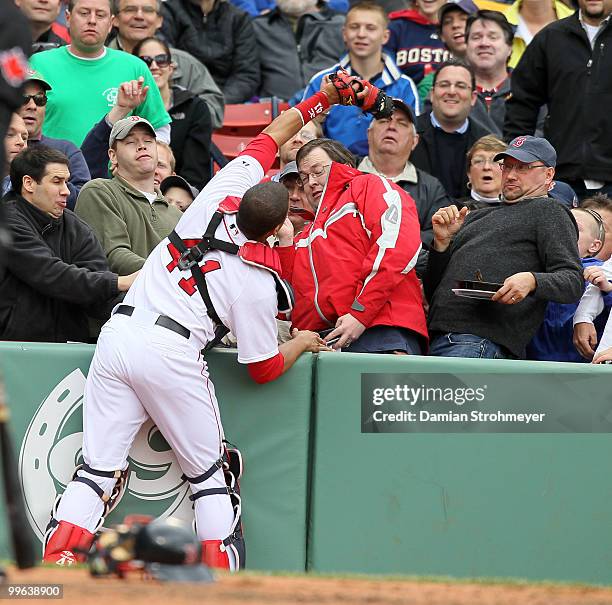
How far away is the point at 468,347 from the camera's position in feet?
23.3

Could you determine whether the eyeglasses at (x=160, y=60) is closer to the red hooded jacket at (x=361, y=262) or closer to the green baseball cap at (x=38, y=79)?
the green baseball cap at (x=38, y=79)

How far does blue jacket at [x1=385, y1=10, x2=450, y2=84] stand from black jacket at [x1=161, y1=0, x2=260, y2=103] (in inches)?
58.8

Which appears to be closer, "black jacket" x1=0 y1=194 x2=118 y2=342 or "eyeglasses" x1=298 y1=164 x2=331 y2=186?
"black jacket" x1=0 y1=194 x2=118 y2=342

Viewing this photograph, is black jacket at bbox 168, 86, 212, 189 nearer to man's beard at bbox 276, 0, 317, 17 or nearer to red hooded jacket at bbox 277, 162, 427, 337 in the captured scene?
red hooded jacket at bbox 277, 162, 427, 337

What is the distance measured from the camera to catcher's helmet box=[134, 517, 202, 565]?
4.18 metres

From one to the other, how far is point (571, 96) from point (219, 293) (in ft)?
15.7

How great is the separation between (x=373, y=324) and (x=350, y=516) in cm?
115

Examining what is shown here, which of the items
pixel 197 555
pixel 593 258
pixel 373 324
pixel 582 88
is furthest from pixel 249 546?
pixel 582 88

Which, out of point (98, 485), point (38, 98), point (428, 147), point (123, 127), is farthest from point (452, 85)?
point (98, 485)

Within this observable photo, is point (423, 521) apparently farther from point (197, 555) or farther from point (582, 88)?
point (582, 88)

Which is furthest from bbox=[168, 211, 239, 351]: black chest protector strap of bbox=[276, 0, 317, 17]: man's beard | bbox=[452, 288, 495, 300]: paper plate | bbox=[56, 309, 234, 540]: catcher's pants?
bbox=[276, 0, 317, 17]: man's beard

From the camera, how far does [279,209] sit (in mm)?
6285

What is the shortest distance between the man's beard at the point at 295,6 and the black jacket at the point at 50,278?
255 inches

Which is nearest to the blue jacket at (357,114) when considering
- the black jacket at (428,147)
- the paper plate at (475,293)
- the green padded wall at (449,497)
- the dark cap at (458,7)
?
the black jacket at (428,147)
